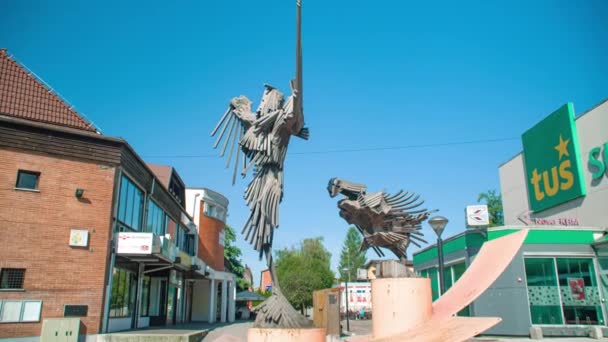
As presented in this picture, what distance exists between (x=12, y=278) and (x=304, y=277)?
33.8 meters

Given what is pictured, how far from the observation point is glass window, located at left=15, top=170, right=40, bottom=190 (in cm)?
1636

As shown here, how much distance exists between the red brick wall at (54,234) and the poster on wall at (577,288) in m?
18.2

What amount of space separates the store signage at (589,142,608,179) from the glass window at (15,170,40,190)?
23.9 meters

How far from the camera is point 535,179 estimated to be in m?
26.9

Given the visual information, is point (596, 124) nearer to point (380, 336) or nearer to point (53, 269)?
point (380, 336)

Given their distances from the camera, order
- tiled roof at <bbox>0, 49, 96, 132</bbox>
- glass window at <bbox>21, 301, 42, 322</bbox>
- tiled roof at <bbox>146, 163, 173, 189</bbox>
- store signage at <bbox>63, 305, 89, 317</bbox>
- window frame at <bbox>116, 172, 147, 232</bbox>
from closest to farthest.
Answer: glass window at <bbox>21, 301, 42, 322</bbox> < store signage at <bbox>63, 305, 89, 317</bbox> < tiled roof at <bbox>0, 49, 96, 132</bbox> < window frame at <bbox>116, 172, 147, 232</bbox> < tiled roof at <bbox>146, 163, 173, 189</bbox>

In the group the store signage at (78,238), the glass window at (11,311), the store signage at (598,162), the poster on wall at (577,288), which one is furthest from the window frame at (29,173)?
the store signage at (598,162)

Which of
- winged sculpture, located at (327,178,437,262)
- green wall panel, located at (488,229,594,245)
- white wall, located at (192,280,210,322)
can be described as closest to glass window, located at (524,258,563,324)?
green wall panel, located at (488,229,594,245)

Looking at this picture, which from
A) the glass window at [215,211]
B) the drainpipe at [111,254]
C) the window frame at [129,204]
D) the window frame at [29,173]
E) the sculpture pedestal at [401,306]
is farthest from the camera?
the glass window at [215,211]

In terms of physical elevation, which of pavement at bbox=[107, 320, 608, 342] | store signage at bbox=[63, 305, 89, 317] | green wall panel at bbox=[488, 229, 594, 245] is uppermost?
green wall panel at bbox=[488, 229, 594, 245]

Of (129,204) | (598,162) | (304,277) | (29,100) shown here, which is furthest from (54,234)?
(304,277)

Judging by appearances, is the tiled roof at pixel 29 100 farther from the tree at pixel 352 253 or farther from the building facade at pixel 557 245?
the tree at pixel 352 253

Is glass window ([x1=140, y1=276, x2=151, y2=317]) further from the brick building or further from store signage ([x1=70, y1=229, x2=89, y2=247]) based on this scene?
store signage ([x1=70, y1=229, x2=89, y2=247])

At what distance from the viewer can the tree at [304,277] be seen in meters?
46.3
